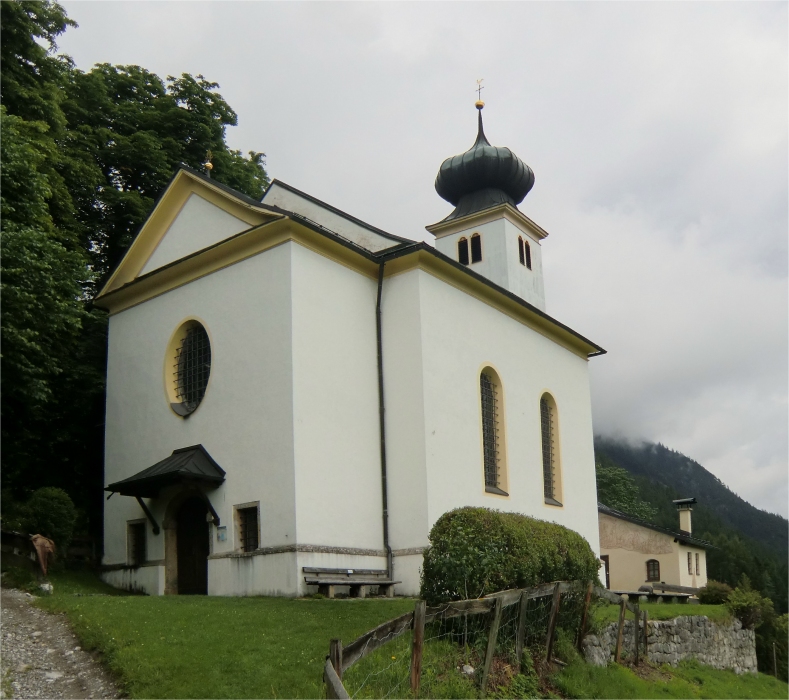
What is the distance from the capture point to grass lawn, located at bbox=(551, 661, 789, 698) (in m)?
12.6

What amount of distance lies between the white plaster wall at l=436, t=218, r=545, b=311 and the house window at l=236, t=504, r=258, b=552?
1323 cm

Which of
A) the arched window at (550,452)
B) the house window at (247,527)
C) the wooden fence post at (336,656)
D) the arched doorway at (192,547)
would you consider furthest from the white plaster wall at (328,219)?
the wooden fence post at (336,656)

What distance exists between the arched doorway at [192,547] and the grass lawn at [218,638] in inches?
118

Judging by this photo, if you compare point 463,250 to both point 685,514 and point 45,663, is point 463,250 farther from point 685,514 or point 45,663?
point 45,663

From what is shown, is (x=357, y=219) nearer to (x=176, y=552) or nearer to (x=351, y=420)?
(x=351, y=420)

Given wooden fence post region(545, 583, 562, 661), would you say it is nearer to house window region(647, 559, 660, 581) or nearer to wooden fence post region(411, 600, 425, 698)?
wooden fence post region(411, 600, 425, 698)

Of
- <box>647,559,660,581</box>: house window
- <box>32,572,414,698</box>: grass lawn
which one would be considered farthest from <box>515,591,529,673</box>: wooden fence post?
<box>647,559,660,581</box>: house window

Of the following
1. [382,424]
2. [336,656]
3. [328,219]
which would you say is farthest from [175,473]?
[336,656]

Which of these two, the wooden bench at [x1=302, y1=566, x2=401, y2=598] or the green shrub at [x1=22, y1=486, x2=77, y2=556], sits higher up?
the green shrub at [x1=22, y1=486, x2=77, y2=556]

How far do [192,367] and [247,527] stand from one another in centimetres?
400

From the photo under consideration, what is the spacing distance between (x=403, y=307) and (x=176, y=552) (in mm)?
6943

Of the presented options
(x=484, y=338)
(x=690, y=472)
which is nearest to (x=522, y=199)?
(x=484, y=338)

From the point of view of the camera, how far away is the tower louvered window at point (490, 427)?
819 inches

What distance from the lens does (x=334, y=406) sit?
17.7m
